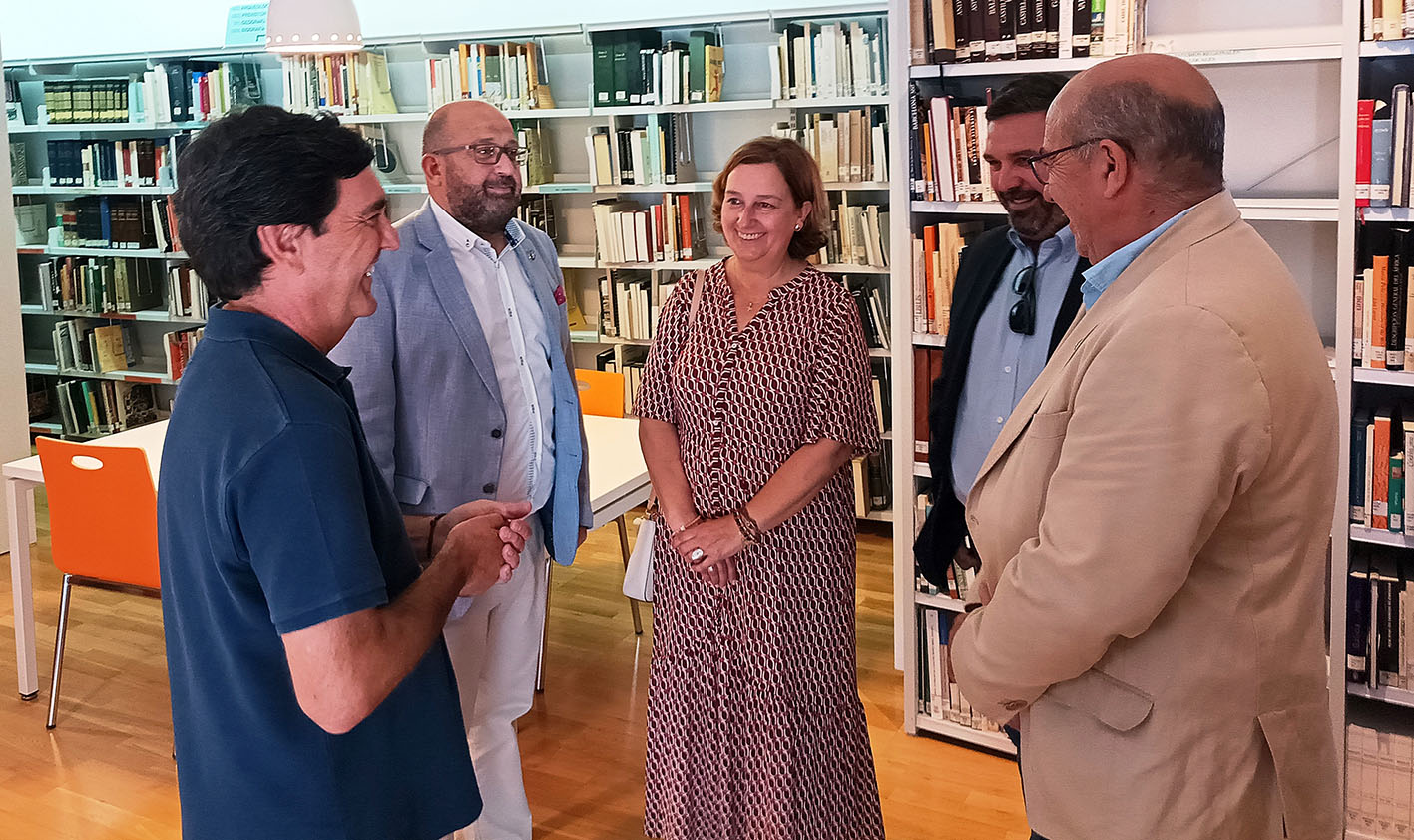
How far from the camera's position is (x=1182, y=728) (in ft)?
5.10

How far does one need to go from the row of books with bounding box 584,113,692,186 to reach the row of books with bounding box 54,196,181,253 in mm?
2922

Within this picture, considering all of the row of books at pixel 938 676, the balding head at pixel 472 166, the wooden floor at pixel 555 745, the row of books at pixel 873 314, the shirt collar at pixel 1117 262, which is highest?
the balding head at pixel 472 166

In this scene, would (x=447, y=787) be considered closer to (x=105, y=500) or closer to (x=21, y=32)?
(x=105, y=500)

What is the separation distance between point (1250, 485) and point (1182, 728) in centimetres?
→ 32

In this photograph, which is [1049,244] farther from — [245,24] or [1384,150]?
[245,24]

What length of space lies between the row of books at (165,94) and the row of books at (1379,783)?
21.0 feet

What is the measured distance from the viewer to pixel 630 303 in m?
6.13

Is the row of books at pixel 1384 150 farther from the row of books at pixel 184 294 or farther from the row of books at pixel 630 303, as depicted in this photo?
the row of books at pixel 184 294

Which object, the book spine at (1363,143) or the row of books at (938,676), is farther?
the row of books at (938,676)

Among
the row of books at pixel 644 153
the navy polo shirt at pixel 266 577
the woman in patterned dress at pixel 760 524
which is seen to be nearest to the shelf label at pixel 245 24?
the row of books at pixel 644 153

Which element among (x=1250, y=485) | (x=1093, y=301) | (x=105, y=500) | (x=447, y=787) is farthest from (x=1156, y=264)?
(x=105, y=500)

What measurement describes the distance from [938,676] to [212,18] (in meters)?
6.13

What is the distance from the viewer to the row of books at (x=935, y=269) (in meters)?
3.42

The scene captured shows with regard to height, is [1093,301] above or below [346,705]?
above
